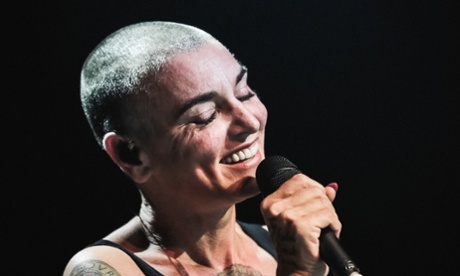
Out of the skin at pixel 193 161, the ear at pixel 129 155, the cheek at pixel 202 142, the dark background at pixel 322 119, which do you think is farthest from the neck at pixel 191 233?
the dark background at pixel 322 119

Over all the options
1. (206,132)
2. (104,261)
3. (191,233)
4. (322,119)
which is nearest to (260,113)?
(206,132)

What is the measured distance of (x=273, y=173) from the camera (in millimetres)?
1428

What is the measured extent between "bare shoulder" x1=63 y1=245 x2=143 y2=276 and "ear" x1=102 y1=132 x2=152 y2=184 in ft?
0.72

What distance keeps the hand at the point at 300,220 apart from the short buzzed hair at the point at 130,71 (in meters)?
0.49

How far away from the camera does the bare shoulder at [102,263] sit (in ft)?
5.16

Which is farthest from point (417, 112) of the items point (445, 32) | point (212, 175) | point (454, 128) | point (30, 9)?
point (30, 9)

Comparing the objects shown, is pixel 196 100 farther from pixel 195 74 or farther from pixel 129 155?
pixel 129 155

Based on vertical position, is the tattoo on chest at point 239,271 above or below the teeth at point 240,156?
below

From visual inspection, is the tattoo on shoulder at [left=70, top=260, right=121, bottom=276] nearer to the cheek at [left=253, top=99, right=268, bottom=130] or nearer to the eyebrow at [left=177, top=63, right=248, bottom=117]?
the eyebrow at [left=177, top=63, right=248, bottom=117]

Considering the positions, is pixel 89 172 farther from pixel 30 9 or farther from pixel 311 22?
pixel 311 22

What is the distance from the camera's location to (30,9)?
2.11m

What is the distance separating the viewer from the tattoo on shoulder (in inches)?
61.3

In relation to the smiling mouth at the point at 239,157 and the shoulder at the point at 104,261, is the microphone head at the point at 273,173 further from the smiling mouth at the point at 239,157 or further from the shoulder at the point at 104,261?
the shoulder at the point at 104,261

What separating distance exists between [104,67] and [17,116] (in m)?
0.54
